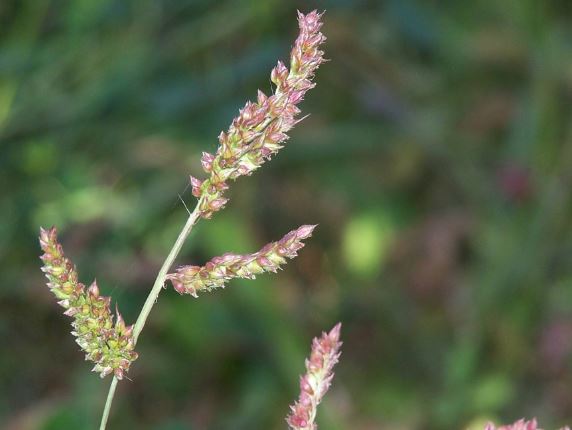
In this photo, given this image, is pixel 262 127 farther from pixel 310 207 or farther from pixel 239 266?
pixel 310 207

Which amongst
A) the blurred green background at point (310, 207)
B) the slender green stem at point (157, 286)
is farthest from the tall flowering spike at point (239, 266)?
the blurred green background at point (310, 207)

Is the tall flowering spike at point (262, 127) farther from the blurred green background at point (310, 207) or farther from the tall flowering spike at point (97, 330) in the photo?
the blurred green background at point (310, 207)

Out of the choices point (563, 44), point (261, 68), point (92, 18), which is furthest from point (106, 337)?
point (563, 44)

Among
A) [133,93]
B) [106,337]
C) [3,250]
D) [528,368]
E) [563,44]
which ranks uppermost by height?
[563,44]

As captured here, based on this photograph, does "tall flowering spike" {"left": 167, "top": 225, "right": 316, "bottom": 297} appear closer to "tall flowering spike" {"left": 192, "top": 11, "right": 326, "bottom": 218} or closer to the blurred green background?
"tall flowering spike" {"left": 192, "top": 11, "right": 326, "bottom": 218}

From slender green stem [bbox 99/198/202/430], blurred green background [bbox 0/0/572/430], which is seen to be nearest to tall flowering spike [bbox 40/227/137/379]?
slender green stem [bbox 99/198/202/430]

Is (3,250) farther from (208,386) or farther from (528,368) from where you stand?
(528,368)

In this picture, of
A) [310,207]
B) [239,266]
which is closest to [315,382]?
[239,266]

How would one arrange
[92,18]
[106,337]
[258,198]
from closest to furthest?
[106,337], [92,18], [258,198]
